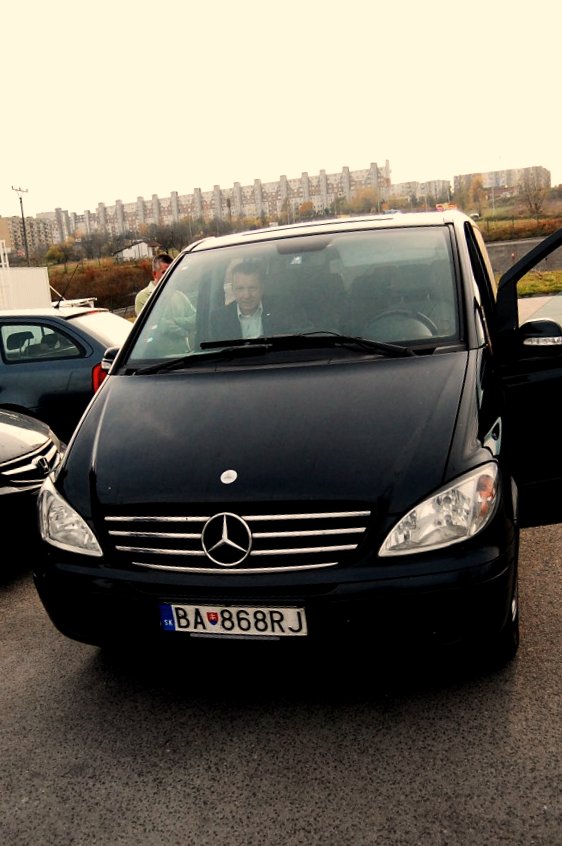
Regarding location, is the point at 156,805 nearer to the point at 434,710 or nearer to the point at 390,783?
the point at 390,783

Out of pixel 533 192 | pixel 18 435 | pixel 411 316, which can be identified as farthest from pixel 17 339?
pixel 533 192

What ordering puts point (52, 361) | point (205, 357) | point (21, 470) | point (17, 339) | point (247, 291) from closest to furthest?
point (205, 357)
point (247, 291)
point (21, 470)
point (52, 361)
point (17, 339)

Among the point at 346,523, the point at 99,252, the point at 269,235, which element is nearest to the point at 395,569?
the point at 346,523

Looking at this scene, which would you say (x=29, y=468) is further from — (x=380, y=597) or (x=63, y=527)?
(x=380, y=597)

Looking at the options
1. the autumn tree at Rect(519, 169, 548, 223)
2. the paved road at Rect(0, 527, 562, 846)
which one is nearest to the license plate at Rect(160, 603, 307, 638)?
the paved road at Rect(0, 527, 562, 846)

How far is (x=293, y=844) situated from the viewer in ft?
8.69

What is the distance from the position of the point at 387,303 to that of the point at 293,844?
7.86ft

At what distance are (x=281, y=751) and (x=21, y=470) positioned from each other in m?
2.85

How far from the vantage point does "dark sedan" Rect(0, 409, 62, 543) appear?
17.5 feet

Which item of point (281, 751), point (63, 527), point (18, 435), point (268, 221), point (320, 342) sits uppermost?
point (320, 342)

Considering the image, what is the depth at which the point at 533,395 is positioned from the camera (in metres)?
4.53

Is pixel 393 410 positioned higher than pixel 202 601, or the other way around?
pixel 393 410

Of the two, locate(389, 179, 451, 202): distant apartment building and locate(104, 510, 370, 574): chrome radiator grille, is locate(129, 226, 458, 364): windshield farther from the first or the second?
locate(389, 179, 451, 202): distant apartment building

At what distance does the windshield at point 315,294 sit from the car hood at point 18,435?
138cm
